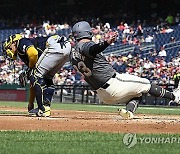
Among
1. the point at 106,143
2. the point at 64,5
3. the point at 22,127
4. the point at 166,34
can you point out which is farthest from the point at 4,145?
the point at 64,5

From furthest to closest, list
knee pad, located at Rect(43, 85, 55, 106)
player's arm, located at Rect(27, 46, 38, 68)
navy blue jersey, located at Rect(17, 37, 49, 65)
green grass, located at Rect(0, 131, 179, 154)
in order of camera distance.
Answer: knee pad, located at Rect(43, 85, 55, 106) → navy blue jersey, located at Rect(17, 37, 49, 65) → player's arm, located at Rect(27, 46, 38, 68) → green grass, located at Rect(0, 131, 179, 154)

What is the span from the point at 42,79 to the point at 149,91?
8.41ft

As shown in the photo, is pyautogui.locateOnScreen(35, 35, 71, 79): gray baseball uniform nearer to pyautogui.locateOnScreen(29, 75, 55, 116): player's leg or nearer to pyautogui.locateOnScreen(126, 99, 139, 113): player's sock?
pyautogui.locateOnScreen(29, 75, 55, 116): player's leg

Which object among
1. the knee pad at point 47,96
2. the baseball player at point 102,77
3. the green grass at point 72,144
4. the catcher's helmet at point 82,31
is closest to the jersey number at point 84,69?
the baseball player at point 102,77

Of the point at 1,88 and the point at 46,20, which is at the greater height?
the point at 46,20

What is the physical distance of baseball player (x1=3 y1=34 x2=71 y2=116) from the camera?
1030 centimetres

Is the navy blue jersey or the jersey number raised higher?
the navy blue jersey

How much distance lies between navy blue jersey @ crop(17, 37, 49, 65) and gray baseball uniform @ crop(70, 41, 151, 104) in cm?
175

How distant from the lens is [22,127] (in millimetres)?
8242

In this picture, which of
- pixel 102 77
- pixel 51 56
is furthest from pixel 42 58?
pixel 102 77

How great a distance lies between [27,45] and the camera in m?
10.1

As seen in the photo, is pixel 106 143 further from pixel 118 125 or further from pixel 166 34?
pixel 166 34

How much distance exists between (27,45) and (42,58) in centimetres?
47

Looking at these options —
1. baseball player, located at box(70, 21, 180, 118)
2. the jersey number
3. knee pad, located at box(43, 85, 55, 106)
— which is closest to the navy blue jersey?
knee pad, located at box(43, 85, 55, 106)
